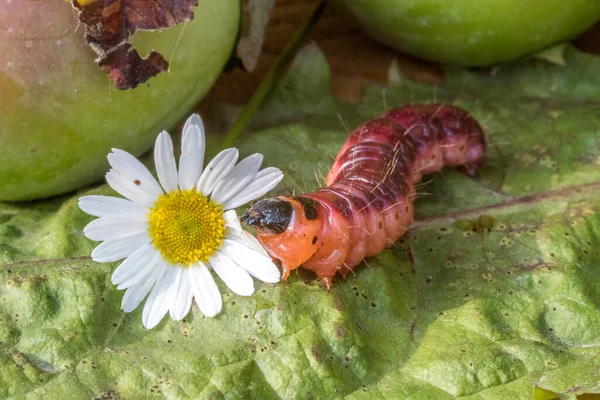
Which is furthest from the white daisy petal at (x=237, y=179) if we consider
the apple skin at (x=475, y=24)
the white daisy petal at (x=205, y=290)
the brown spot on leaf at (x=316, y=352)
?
the apple skin at (x=475, y=24)

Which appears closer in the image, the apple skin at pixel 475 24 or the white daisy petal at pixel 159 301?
the white daisy petal at pixel 159 301

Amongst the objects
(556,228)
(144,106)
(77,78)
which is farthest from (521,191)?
(77,78)

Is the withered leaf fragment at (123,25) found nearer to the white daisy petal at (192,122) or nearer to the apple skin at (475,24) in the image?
the white daisy petal at (192,122)

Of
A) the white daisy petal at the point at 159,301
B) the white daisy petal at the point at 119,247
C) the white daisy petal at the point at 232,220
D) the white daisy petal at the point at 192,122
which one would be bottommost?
the white daisy petal at the point at 159,301

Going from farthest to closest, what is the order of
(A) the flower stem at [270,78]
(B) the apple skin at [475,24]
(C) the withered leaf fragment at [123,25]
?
(A) the flower stem at [270,78] < (B) the apple skin at [475,24] < (C) the withered leaf fragment at [123,25]

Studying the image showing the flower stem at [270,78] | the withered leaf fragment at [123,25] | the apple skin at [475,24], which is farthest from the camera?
the flower stem at [270,78]

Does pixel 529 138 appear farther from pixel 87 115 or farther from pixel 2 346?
pixel 2 346
